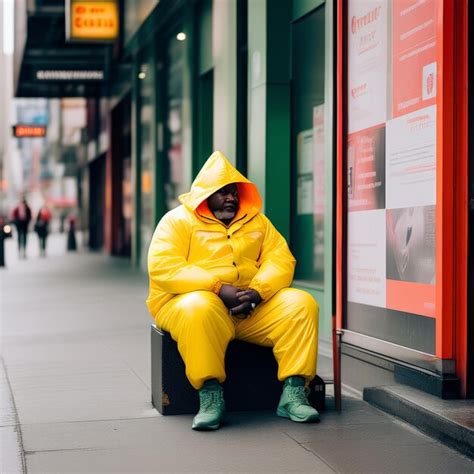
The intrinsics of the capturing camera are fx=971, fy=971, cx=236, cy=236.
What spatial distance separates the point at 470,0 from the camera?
570 cm

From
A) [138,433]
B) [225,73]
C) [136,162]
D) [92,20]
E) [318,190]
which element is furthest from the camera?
[136,162]

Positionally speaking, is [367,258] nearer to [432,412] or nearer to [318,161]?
[432,412]

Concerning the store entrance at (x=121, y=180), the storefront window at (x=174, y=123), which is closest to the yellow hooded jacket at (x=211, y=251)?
the storefront window at (x=174, y=123)

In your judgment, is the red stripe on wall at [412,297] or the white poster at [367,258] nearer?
the red stripe on wall at [412,297]

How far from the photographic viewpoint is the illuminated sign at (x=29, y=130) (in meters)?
30.4

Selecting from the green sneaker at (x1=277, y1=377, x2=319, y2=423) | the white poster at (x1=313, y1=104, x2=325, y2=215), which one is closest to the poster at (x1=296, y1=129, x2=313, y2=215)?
the white poster at (x1=313, y1=104, x2=325, y2=215)

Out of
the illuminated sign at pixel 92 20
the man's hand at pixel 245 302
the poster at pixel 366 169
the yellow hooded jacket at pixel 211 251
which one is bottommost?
the man's hand at pixel 245 302

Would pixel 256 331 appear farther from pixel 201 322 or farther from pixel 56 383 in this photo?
pixel 56 383

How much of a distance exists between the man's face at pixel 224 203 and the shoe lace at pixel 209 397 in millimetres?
1131

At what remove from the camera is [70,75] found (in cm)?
2156

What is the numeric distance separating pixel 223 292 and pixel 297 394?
0.74 metres

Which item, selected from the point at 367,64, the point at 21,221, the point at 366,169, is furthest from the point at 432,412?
the point at 21,221

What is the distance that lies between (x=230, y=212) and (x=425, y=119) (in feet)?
4.36

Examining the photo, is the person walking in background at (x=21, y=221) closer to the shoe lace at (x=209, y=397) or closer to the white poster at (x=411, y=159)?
the white poster at (x=411, y=159)
